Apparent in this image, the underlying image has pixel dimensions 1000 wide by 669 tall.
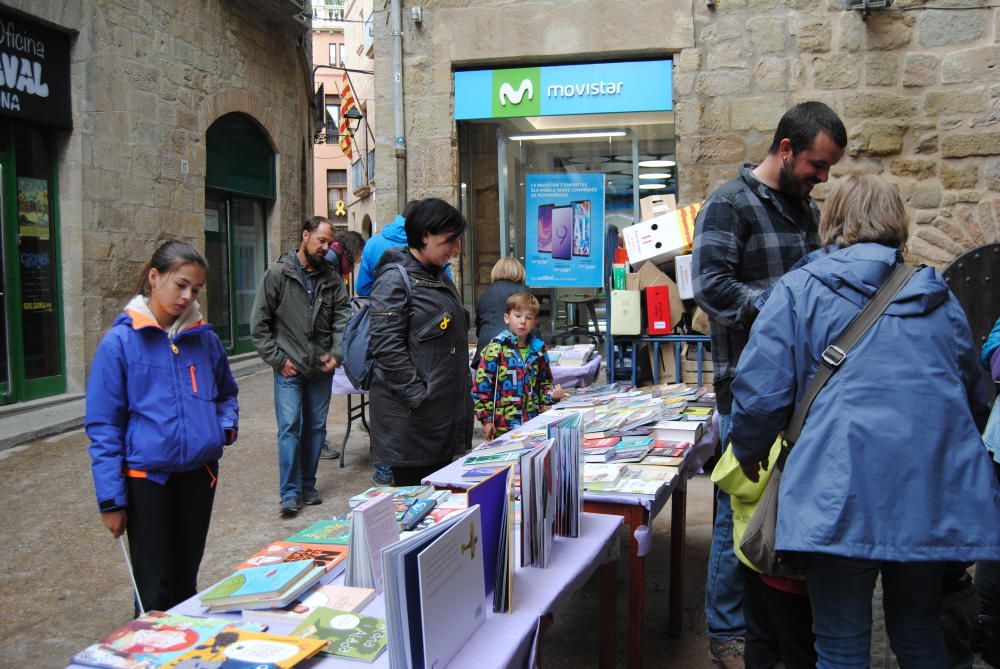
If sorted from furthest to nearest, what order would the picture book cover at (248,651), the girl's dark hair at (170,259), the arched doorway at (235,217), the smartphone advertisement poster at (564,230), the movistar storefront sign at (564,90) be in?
the arched doorway at (235,217), the smartphone advertisement poster at (564,230), the movistar storefront sign at (564,90), the girl's dark hair at (170,259), the picture book cover at (248,651)

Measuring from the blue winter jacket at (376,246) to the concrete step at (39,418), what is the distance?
10.5 ft

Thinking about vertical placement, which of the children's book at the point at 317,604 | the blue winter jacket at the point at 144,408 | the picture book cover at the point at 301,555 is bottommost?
the children's book at the point at 317,604

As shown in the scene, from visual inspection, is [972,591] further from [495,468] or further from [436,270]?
[436,270]

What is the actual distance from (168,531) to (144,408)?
428mm

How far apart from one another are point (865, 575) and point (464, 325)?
6.85 feet

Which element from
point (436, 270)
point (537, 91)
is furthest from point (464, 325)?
point (537, 91)

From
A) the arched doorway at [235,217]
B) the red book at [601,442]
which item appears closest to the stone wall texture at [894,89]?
the red book at [601,442]

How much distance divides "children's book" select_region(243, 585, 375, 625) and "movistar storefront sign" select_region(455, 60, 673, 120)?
692cm

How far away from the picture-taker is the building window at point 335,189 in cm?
4491

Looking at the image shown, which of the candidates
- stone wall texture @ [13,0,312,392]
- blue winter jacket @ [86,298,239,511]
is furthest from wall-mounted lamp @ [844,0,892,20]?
stone wall texture @ [13,0,312,392]

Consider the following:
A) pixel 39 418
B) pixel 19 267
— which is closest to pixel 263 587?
pixel 39 418

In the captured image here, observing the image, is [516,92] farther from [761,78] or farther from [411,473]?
[411,473]

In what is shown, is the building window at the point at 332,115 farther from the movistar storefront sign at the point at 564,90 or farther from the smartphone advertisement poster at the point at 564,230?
the movistar storefront sign at the point at 564,90

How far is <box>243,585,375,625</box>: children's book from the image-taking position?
6.10 feet
